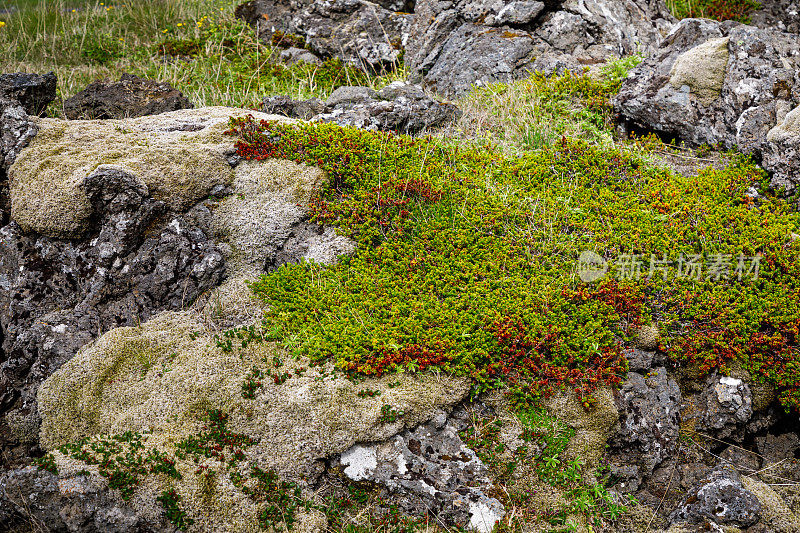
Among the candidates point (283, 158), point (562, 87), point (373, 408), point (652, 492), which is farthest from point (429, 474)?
point (562, 87)

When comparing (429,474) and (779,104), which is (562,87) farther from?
(429,474)

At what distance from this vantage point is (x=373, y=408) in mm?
4406

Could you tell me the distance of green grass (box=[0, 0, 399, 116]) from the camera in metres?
10.3

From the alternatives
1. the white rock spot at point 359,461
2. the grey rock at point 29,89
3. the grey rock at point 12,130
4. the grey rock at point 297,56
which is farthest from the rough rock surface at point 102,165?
the grey rock at point 297,56

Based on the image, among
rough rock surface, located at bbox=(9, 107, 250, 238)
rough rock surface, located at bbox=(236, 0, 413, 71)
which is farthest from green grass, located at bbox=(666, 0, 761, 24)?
rough rock surface, located at bbox=(9, 107, 250, 238)

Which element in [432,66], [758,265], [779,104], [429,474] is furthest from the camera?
[432,66]

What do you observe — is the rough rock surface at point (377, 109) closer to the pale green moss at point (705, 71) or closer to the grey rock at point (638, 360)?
the pale green moss at point (705, 71)

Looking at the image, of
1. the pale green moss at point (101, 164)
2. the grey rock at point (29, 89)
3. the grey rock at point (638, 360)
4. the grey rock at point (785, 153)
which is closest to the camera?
the grey rock at point (638, 360)

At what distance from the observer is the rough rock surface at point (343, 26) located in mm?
11414

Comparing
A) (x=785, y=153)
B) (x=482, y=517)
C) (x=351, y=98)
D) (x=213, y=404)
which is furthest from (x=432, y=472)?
(x=351, y=98)

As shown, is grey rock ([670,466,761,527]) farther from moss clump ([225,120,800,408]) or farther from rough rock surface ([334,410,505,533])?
rough rock surface ([334,410,505,533])

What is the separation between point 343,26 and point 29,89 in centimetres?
683

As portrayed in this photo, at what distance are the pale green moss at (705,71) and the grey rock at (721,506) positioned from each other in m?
5.63

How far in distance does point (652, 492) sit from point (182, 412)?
13.5ft
